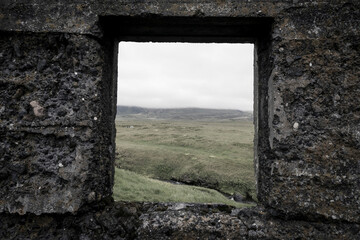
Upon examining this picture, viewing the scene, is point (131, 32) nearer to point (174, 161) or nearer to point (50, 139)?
point (50, 139)

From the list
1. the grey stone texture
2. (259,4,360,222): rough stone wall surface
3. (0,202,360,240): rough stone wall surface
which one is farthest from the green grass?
(259,4,360,222): rough stone wall surface

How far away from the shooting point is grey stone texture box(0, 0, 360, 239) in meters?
2.36

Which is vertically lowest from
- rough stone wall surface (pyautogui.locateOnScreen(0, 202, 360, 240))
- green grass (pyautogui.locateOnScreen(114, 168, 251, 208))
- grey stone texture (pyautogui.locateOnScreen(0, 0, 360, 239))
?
green grass (pyautogui.locateOnScreen(114, 168, 251, 208))

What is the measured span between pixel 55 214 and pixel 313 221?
232cm

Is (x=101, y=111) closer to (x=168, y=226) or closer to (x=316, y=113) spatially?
(x=168, y=226)

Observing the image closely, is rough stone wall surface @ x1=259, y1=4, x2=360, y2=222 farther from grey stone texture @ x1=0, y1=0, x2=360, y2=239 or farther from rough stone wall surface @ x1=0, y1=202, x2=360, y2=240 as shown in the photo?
rough stone wall surface @ x1=0, y1=202, x2=360, y2=240

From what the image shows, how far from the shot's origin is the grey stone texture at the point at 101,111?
236 cm

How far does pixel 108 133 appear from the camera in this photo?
9.05 feet

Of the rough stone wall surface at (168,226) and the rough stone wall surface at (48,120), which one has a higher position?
the rough stone wall surface at (48,120)

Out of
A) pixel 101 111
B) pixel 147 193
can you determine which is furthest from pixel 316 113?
pixel 147 193

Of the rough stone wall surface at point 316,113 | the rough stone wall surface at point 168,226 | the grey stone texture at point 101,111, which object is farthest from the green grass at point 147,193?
the rough stone wall surface at point 316,113

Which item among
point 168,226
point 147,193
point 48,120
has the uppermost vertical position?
point 48,120

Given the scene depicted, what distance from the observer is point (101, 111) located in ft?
8.39

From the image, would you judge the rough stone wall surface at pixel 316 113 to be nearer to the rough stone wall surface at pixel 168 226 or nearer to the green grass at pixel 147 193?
the rough stone wall surface at pixel 168 226
